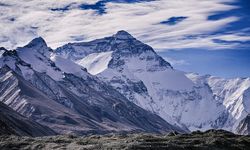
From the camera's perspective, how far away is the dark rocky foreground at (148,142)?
284ft

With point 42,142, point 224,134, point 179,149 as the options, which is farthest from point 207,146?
point 42,142

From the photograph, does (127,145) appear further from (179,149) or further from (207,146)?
(207,146)

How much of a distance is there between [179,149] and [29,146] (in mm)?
26721

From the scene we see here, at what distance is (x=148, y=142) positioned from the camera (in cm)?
8806

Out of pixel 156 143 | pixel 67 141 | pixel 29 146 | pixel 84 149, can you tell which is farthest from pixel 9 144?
pixel 156 143

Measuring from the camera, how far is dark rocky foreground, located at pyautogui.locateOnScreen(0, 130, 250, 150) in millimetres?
86688

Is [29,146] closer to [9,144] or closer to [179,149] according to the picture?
[9,144]

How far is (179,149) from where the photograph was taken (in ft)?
283

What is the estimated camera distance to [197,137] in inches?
3834

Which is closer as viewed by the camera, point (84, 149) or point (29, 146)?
point (84, 149)

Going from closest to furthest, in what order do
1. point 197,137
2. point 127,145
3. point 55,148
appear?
1. point 127,145
2. point 55,148
3. point 197,137

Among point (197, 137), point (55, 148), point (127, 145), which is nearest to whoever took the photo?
point (127, 145)

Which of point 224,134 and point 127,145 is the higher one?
point 127,145

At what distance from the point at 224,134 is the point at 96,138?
23.6 metres
